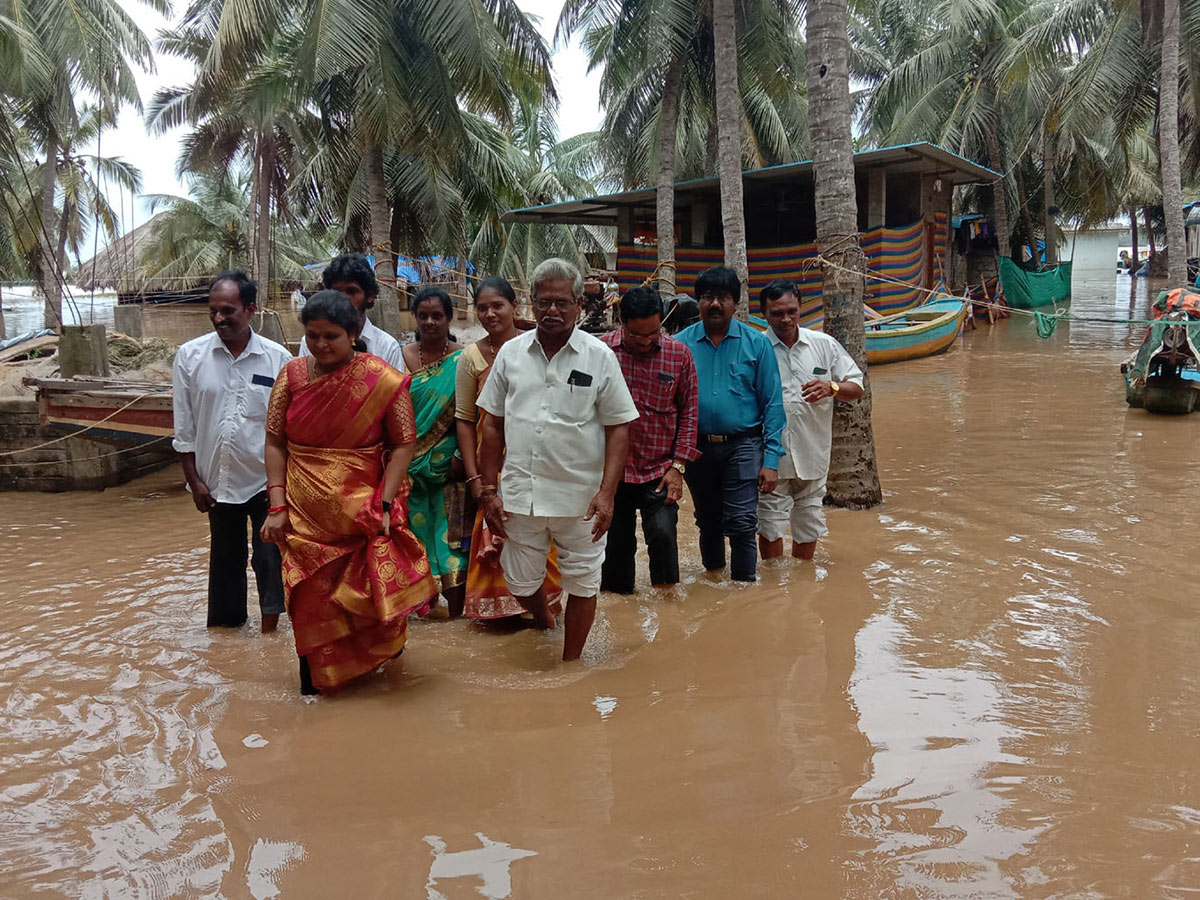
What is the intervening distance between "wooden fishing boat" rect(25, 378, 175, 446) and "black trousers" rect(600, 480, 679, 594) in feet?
15.2

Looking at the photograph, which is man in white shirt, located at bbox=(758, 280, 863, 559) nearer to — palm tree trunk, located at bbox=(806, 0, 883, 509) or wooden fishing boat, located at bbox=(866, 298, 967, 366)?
palm tree trunk, located at bbox=(806, 0, 883, 509)

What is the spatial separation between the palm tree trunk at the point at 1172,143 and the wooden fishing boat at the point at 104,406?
14.1m

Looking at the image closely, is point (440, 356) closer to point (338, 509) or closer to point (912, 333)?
point (338, 509)

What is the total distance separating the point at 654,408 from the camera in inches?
169

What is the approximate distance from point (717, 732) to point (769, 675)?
59 cm

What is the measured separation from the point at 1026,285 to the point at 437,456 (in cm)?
2651

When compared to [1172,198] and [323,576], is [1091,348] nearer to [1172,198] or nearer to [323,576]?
[1172,198]

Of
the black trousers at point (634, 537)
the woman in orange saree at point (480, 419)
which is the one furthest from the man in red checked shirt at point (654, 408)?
the woman in orange saree at point (480, 419)

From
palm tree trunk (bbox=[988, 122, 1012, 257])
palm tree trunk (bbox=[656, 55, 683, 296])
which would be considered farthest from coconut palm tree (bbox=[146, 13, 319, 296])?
palm tree trunk (bbox=[988, 122, 1012, 257])

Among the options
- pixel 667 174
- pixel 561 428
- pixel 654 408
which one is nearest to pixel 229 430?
pixel 561 428

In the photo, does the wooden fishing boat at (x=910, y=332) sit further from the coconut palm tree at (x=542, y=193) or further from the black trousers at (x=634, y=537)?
the coconut palm tree at (x=542, y=193)

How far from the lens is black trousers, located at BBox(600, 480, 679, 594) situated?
14.4ft

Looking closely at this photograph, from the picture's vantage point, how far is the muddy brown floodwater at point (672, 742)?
2.38m

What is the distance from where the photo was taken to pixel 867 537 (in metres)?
5.83
